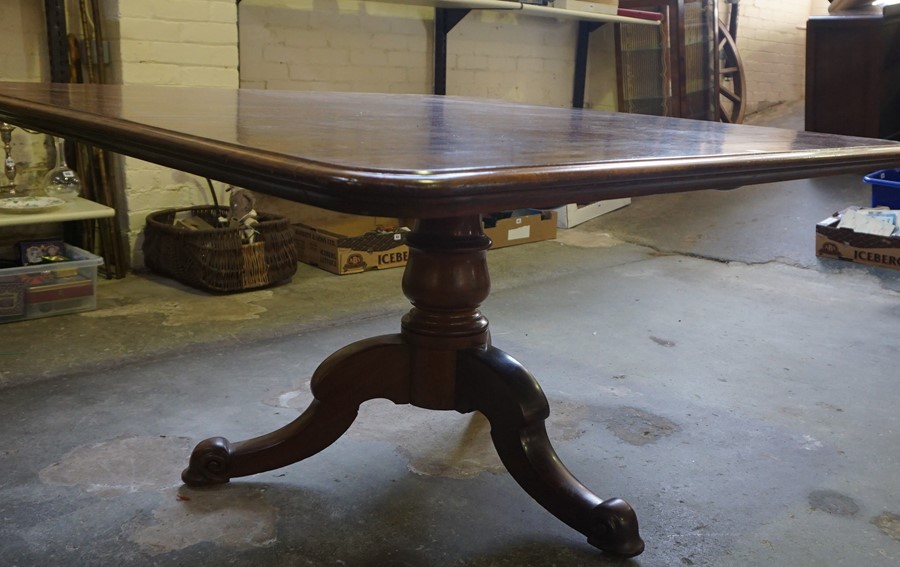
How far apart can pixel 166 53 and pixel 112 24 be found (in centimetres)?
19

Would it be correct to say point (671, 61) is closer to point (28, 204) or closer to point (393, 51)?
point (393, 51)

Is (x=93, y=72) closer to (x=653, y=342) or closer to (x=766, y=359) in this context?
(x=653, y=342)

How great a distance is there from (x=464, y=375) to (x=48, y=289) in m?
1.66

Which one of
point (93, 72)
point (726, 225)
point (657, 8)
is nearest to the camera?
point (93, 72)

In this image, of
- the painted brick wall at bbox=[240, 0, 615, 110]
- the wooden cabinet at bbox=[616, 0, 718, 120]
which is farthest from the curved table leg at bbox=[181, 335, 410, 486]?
the wooden cabinet at bbox=[616, 0, 718, 120]

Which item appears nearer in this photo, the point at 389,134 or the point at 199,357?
the point at 389,134

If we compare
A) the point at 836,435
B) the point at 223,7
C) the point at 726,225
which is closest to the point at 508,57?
the point at 726,225

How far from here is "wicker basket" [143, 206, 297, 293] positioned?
110 inches

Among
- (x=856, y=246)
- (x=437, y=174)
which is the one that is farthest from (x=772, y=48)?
(x=437, y=174)

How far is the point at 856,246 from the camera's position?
3.49m

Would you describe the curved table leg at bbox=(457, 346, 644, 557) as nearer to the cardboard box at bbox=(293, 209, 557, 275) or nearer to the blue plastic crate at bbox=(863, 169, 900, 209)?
the cardboard box at bbox=(293, 209, 557, 275)

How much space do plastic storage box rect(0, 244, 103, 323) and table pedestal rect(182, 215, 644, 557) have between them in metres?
1.43

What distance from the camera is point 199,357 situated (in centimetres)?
219

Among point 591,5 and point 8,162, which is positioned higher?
point 591,5
